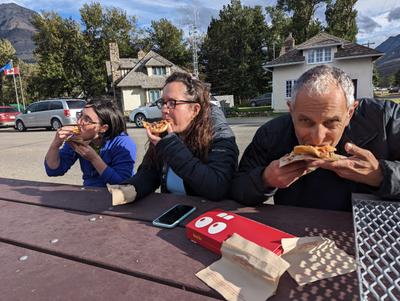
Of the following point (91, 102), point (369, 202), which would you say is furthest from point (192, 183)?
point (91, 102)

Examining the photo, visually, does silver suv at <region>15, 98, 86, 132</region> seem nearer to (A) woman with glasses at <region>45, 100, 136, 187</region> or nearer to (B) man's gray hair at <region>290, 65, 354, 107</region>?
(A) woman with glasses at <region>45, 100, 136, 187</region>

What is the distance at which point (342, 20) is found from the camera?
3831 cm

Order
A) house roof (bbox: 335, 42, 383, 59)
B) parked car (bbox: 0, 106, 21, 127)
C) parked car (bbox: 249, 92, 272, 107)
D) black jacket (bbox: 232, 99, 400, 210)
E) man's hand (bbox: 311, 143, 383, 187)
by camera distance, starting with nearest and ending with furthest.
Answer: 1. man's hand (bbox: 311, 143, 383, 187)
2. black jacket (bbox: 232, 99, 400, 210)
3. parked car (bbox: 0, 106, 21, 127)
4. house roof (bbox: 335, 42, 383, 59)
5. parked car (bbox: 249, 92, 272, 107)

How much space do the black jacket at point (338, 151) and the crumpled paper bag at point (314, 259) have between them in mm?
524

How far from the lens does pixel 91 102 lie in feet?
9.45

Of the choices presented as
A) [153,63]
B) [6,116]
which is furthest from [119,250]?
[153,63]

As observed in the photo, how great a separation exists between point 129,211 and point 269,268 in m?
0.93

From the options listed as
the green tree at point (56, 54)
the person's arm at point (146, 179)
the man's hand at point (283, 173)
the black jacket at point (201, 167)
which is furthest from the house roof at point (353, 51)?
the green tree at point (56, 54)

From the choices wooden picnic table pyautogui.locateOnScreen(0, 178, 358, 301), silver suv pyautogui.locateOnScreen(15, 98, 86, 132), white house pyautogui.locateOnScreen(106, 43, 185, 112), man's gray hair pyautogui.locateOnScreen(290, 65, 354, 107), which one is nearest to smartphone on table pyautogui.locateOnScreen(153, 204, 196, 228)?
wooden picnic table pyautogui.locateOnScreen(0, 178, 358, 301)

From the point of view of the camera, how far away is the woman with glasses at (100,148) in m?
2.59

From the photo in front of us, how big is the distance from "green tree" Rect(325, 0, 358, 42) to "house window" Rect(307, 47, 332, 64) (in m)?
17.5

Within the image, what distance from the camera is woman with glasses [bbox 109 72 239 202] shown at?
1.75 m

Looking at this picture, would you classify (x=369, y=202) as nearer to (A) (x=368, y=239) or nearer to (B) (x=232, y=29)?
(A) (x=368, y=239)

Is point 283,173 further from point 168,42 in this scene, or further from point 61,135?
point 168,42
